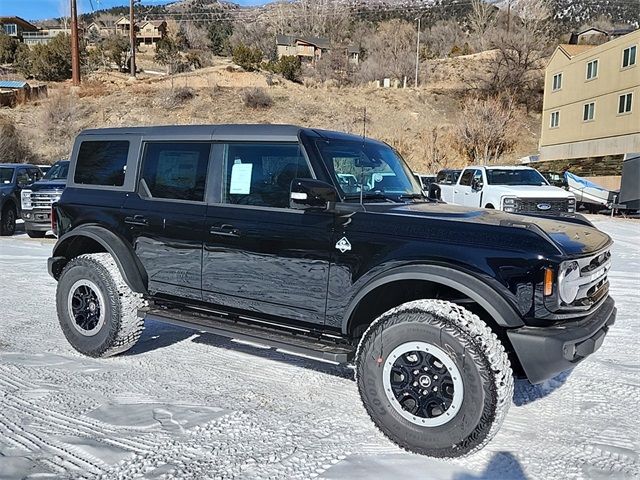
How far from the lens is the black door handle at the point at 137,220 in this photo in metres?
4.92

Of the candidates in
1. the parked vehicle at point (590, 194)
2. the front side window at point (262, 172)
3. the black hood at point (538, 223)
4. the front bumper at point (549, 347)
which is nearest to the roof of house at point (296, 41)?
the parked vehicle at point (590, 194)

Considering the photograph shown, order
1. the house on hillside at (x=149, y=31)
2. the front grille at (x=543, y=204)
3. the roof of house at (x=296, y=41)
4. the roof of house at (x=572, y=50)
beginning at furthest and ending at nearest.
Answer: the house on hillside at (x=149, y=31), the roof of house at (x=296, y=41), the roof of house at (x=572, y=50), the front grille at (x=543, y=204)

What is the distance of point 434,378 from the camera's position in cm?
350

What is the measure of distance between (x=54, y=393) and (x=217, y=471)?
182 cm

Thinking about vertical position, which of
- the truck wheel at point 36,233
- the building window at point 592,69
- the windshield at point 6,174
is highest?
the building window at point 592,69

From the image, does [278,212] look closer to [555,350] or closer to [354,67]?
[555,350]

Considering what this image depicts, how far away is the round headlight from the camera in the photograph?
3.31m

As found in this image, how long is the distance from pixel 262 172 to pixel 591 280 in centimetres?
247

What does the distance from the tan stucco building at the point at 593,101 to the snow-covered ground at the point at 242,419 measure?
33924 mm

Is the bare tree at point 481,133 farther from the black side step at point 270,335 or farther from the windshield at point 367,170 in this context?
the black side step at point 270,335

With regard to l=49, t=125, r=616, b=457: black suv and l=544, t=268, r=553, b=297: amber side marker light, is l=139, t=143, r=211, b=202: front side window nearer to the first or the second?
l=49, t=125, r=616, b=457: black suv

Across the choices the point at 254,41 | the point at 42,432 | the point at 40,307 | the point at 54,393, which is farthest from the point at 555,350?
the point at 254,41

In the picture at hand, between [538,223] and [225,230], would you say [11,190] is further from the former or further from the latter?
[538,223]

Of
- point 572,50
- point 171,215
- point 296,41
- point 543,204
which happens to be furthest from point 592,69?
point 296,41
